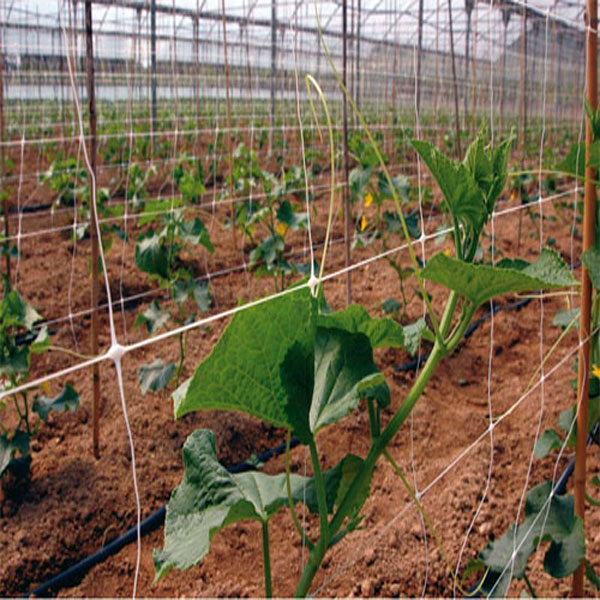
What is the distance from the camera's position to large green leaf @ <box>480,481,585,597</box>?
1436 mm

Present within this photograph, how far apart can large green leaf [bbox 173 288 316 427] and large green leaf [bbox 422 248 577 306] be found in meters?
0.19

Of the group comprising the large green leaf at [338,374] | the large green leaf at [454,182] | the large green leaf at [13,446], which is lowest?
the large green leaf at [13,446]

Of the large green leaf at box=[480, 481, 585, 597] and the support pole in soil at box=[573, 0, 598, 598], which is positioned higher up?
the support pole in soil at box=[573, 0, 598, 598]

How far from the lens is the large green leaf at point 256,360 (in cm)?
92

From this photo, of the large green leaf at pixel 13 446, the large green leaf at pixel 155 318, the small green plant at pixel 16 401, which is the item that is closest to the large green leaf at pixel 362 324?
the small green plant at pixel 16 401

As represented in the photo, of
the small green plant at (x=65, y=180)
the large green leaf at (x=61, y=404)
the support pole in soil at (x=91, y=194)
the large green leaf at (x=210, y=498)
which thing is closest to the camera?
the large green leaf at (x=210, y=498)

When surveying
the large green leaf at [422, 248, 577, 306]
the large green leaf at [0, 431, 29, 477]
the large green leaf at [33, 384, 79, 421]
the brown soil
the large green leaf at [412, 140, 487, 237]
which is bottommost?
the brown soil

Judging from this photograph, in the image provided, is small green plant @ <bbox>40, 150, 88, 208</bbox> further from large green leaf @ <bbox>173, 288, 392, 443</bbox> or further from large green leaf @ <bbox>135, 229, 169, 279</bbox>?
large green leaf @ <bbox>173, 288, 392, 443</bbox>

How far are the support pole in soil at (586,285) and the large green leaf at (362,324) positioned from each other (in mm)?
684

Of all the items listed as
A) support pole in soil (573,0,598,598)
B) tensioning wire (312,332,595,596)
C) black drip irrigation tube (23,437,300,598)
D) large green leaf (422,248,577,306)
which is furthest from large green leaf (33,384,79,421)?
large green leaf (422,248,577,306)

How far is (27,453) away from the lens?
2.30 m

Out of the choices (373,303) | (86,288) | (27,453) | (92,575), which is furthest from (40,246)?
(92,575)

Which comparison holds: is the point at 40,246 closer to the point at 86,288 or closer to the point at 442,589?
the point at 86,288

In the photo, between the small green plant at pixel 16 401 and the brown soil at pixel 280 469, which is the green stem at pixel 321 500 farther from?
the small green plant at pixel 16 401
